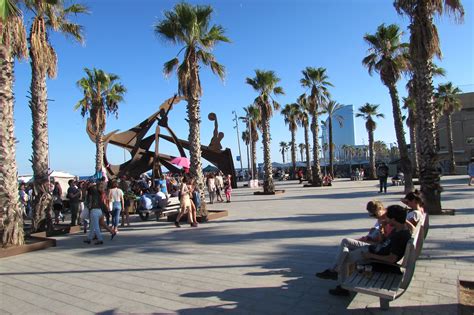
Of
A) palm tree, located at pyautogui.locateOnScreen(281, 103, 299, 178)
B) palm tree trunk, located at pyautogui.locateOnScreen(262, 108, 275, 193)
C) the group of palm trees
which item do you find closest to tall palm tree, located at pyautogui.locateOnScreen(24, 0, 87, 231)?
the group of palm trees

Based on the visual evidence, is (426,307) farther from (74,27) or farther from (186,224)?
(74,27)

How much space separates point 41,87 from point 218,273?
31.1ft

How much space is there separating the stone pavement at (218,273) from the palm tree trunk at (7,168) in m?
0.81

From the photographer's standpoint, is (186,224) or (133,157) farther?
(133,157)

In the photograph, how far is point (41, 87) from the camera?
11922 mm

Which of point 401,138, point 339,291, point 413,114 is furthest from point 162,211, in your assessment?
point 413,114

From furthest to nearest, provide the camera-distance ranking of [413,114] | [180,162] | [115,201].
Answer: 1. [413,114]
2. [180,162]
3. [115,201]

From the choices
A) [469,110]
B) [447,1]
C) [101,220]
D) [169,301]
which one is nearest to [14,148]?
[101,220]

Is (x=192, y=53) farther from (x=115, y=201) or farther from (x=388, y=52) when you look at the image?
(x=388, y=52)

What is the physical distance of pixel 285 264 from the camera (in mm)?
6215

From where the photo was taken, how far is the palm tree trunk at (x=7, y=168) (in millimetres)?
8336

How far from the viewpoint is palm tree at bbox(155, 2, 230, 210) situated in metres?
13.0

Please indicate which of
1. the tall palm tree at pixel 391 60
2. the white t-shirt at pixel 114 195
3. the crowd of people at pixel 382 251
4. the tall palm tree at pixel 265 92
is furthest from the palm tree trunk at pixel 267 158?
the crowd of people at pixel 382 251

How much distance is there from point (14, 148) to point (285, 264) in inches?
271
